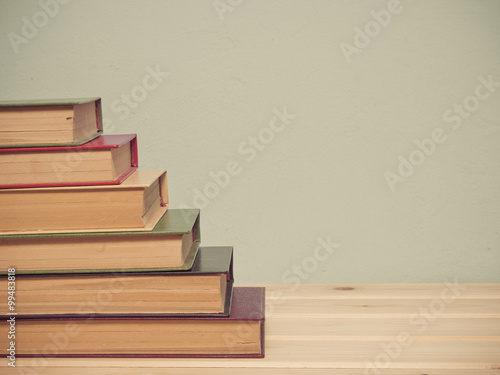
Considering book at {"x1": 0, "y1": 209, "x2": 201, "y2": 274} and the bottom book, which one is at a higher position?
book at {"x1": 0, "y1": 209, "x2": 201, "y2": 274}

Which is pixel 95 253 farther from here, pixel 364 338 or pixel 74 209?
pixel 364 338

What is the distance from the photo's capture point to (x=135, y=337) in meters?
0.98

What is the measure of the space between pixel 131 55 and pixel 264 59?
326mm

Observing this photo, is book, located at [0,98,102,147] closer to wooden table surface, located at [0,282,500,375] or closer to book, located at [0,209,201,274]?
book, located at [0,209,201,274]

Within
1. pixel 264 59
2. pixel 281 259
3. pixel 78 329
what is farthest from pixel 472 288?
pixel 78 329

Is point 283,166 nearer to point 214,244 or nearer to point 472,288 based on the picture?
point 214,244

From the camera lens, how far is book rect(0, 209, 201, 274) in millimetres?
956

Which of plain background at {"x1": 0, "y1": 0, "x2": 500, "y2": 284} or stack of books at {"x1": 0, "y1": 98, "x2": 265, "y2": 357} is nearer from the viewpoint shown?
stack of books at {"x1": 0, "y1": 98, "x2": 265, "y2": 357}

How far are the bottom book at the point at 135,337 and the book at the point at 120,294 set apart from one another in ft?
0.05

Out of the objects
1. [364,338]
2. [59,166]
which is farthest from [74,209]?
[364,338]

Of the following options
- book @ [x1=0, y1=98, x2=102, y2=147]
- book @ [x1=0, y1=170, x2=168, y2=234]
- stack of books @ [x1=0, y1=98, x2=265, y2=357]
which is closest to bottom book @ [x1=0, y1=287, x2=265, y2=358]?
stack of books @ [x1=0, y1=98, x2=265, y2=357]

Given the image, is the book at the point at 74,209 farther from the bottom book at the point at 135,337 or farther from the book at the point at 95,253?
the bottom book at the point at 135,337

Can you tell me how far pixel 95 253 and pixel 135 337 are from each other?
18 cm

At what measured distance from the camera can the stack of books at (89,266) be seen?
0.94 metres
